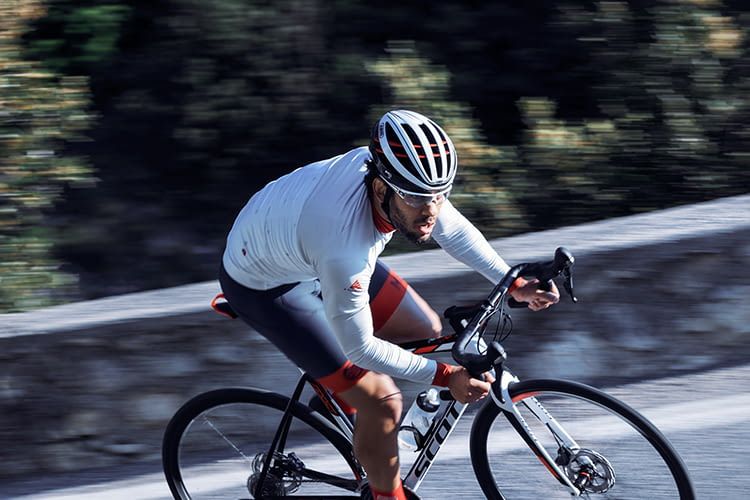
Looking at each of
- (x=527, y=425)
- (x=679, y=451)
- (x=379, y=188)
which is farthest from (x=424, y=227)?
(x=679, y=451)

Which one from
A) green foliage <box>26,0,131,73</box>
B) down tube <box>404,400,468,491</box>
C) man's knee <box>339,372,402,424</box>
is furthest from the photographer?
green foliage <box>26,0,131,73</box>

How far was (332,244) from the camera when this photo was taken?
3.38 metres

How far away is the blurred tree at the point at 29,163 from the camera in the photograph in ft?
20.7

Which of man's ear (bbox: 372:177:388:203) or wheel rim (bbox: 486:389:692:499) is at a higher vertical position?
man's ear (bbox: 372:177:388:203)

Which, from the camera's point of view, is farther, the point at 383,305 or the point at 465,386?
the point at 383,305

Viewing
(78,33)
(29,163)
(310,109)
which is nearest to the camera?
(29,163)

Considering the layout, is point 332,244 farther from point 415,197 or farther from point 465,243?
point 465,243

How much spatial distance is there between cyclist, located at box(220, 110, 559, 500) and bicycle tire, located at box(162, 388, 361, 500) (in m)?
0.20

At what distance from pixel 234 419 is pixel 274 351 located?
0.49 meters

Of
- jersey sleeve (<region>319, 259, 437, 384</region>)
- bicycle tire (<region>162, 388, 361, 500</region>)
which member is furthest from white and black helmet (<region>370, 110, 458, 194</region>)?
bicycle tire (<region>162, 388, 361, 500</region>)

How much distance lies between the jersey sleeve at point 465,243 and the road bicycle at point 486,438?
0.17 m

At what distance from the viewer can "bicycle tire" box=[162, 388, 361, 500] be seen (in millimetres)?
4117

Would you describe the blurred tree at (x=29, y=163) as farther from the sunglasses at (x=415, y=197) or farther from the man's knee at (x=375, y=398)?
the sunglasses at (x=415, y=197)

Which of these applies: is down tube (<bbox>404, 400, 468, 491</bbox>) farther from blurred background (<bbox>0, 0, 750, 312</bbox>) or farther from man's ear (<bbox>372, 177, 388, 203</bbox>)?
blurred background (<bbox>0, 0, 750, 312</bbox>)
